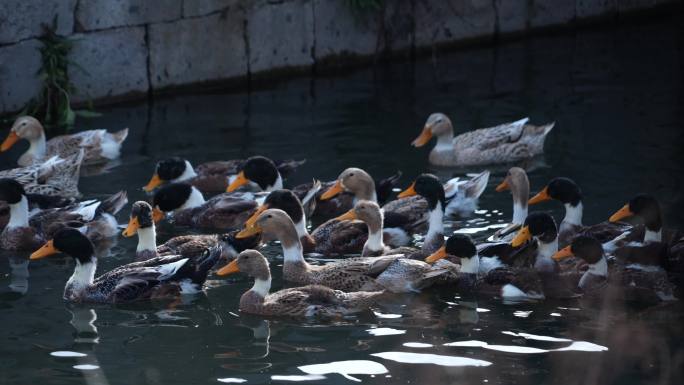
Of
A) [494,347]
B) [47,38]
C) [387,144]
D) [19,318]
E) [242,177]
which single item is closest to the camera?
[494,347]

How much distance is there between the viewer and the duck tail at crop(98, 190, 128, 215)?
10859 mm

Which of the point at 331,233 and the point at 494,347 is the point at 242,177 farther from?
the point at 494,347

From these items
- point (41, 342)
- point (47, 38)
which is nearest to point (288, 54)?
point (47, 38)

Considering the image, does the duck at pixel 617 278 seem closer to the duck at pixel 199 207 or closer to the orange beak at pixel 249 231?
the orange beak at pixel 249 231

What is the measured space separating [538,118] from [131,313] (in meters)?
6.78

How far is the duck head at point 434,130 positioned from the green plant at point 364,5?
13.5 ft

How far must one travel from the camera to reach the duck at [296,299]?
28.3 ft

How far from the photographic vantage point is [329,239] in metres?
10.4

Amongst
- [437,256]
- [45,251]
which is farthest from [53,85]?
[437,256]

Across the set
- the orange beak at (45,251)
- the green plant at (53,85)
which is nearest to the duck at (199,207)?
the orange beak at (45,251)

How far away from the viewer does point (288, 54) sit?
1652 centimetres

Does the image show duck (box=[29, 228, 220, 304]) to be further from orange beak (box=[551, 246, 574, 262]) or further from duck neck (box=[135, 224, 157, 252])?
orange beak (box=[551, 246, 574, 262])

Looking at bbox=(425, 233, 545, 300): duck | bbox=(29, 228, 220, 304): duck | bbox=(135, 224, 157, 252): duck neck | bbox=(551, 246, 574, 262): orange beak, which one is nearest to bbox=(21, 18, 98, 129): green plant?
bbox=(135, 224, 157, 252): duck neck

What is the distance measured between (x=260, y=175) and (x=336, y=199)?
766 mm
